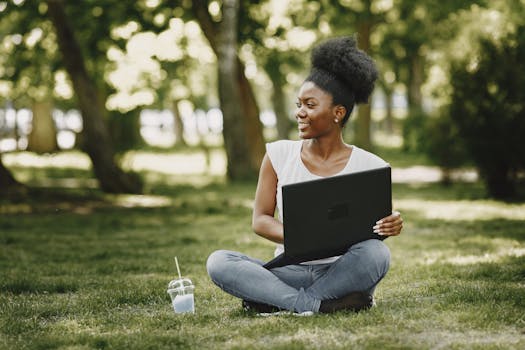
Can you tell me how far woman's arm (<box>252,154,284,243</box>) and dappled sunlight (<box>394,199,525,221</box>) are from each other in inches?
273

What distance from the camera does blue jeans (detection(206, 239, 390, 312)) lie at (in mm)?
4754

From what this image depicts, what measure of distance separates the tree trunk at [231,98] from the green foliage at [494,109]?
532cm

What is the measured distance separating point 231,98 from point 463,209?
794 centimetres

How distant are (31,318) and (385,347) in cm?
244

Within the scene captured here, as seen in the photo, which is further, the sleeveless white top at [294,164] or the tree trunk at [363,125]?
the tree trunk at [363,125]

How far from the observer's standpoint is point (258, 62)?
2634cm

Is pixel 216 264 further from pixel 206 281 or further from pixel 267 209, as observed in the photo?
pixel 206 281

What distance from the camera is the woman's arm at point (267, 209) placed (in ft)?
15.7

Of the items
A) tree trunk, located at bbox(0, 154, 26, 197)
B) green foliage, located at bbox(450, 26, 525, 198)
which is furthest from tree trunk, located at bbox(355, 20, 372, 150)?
tree trunk, located at bbox(0, 154, 26, 197)

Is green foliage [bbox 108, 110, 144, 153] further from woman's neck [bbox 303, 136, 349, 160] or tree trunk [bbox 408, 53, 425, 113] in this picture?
tree trunk [bbox 408, 53, 425, 113]

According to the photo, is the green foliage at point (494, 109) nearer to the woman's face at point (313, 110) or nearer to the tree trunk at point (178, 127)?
the woman's face at point (313, 110)

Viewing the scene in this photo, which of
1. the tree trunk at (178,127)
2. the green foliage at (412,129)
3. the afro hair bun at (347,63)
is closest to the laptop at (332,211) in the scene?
the afro hair bun at (347,63)

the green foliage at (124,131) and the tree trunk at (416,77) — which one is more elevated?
the tree trunk at (416,77)

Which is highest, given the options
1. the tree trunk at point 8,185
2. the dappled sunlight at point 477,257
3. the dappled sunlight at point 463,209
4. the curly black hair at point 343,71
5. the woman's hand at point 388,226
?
the curly black hair at point 343,71
